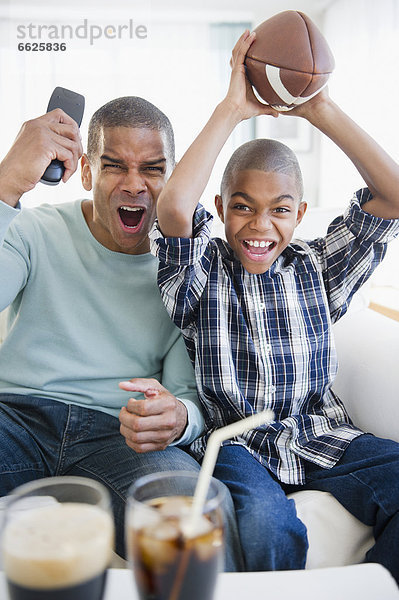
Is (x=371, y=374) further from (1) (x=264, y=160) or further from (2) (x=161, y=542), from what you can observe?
(2) (x=161, y=542)

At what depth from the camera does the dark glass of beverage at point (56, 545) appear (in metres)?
0.51

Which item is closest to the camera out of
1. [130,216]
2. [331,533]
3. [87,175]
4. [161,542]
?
[161,542]

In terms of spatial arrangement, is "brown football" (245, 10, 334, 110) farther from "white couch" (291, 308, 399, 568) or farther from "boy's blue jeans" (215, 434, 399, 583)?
"boy's blue jeans" (215, 434, 399, 583)

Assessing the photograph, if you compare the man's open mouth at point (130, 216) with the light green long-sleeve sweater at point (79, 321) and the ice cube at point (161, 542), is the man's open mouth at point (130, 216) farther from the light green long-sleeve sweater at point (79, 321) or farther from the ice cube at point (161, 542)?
the ice cube at point (161, 542)

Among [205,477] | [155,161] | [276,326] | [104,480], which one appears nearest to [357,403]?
[276,326]

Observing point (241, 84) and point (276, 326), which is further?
point (276, 326)

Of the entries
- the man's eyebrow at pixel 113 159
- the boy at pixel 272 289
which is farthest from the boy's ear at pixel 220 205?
the man's eyebrow at pixel 113 159

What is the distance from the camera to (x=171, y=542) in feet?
1.69

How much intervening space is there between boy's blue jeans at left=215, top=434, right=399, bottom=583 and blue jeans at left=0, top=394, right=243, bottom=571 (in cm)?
6

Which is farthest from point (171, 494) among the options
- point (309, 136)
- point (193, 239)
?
point (309, 136)

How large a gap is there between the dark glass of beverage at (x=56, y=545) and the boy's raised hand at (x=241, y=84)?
3.33 feet

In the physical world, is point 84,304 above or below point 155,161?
below

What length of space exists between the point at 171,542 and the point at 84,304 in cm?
98

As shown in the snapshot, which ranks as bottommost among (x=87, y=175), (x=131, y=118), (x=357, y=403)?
(x=357, y=403)
